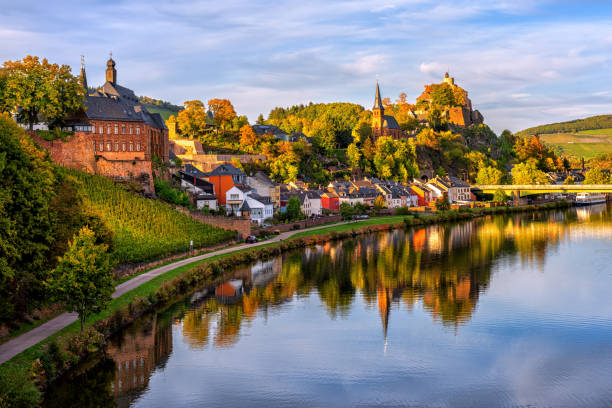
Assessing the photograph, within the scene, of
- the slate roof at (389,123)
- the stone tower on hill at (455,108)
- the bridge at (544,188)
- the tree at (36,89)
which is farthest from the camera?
the stone tower on hill at (455,108)

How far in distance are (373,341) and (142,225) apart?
22.8 meters

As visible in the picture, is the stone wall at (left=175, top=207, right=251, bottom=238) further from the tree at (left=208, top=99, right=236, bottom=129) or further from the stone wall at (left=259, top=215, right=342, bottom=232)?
the tree at (left=208, top=99, right=236, bottom=129)

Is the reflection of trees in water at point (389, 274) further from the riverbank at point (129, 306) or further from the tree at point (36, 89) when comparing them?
the tree at point (36, 89)

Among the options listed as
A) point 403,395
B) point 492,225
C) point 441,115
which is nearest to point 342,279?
point 403,395

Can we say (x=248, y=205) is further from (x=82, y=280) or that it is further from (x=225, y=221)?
(x=82, y=280)

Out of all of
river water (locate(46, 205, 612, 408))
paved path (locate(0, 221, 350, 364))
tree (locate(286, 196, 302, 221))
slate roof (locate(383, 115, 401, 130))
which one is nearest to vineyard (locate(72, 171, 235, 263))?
paved path (locate(0, 221, 350, 364))

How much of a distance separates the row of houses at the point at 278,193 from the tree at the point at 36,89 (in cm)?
1599

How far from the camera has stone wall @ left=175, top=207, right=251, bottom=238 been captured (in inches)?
2090

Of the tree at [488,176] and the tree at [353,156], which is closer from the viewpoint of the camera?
the tree at [353,156]

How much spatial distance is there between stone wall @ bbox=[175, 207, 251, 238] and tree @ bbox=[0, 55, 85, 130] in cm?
1285

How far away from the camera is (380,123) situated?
390 feet

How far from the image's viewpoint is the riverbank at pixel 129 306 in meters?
20.2

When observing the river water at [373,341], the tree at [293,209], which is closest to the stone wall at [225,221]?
the river water at [373,341]

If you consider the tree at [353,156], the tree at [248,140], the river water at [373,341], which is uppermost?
the tree at [248,140]
